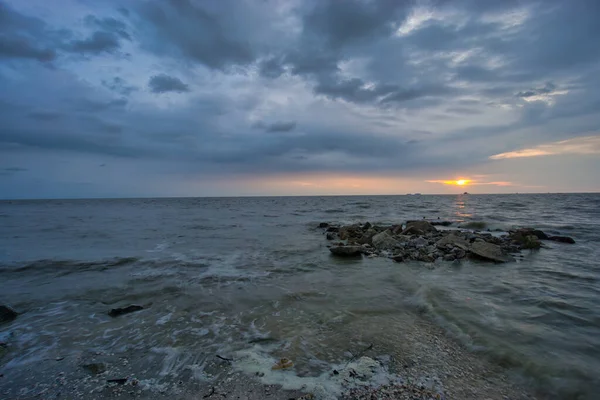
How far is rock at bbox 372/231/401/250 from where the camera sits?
15805 millimetres

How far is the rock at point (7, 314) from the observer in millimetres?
7044

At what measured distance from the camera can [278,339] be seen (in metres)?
5.72

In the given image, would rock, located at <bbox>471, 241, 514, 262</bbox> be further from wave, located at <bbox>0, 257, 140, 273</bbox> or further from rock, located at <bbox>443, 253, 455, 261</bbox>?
wave, located at <bbox>0, 257, 140, 273</bbox>

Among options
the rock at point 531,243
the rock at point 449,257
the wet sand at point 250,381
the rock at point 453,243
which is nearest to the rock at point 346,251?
the rock at point 449,257

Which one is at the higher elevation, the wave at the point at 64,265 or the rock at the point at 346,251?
the rock at the point at 346,251

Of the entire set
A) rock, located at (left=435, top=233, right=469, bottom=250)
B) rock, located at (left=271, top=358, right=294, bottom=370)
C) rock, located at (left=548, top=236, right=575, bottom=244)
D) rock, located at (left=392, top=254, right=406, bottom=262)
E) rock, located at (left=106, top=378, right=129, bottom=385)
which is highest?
rock, located at (left=435, top=233, right=469, bottom=250)

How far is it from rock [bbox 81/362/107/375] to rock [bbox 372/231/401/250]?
13350 mm

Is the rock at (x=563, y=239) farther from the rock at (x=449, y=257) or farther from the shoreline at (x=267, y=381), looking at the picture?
the shoreline at (x=267, y=381)

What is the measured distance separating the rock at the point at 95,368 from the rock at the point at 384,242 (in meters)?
13.4

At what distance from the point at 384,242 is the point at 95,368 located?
46.1 ft

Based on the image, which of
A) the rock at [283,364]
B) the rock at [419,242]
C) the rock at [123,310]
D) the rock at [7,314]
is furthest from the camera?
the rock at [419,242]

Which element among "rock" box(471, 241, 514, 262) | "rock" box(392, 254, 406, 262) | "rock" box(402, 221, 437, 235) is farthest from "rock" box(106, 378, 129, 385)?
"rock" box(402, 221, 437, 235)

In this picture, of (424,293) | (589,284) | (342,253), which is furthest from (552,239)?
(424,293)

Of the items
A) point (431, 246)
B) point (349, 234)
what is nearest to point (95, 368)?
point (431, 246)
